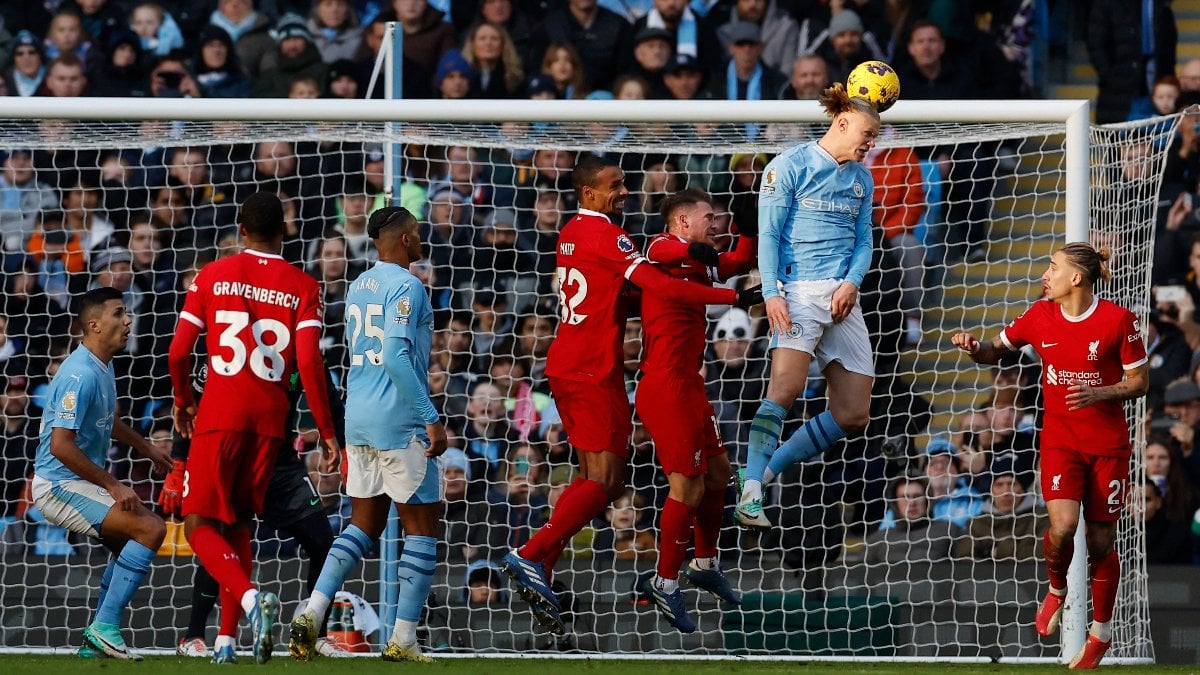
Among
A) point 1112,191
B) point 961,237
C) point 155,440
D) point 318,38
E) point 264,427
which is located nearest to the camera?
point 264,427

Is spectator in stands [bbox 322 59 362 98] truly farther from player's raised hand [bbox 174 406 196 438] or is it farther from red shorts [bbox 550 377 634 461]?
red shorts [bbox 550 377 634 461]

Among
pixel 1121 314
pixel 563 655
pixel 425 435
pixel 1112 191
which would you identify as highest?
A: pixel 1112 191

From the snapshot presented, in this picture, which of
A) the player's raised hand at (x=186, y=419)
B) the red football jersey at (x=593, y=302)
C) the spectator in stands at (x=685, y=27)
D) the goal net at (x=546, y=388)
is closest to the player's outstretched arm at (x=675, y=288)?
the red football jersey at (x=593, y=302)

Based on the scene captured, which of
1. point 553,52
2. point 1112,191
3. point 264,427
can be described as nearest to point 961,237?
point 1112,191

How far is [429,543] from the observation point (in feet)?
24.4

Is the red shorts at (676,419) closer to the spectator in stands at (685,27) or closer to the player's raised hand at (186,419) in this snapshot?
the player's raised hand at (186,419)

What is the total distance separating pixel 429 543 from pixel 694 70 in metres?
5.34

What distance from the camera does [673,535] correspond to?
300 inches

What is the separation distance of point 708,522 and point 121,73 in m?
6.64

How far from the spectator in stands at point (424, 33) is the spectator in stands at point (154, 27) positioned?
172cm

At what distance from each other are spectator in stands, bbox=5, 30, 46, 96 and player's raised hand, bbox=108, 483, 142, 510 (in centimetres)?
577

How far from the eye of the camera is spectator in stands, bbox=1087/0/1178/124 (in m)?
12.1

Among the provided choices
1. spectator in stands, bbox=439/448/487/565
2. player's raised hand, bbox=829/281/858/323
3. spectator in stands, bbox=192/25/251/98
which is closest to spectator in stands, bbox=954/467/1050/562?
player's raised hand, bbox=829/281/858/323

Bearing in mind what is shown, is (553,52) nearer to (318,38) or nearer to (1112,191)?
(318,38)
